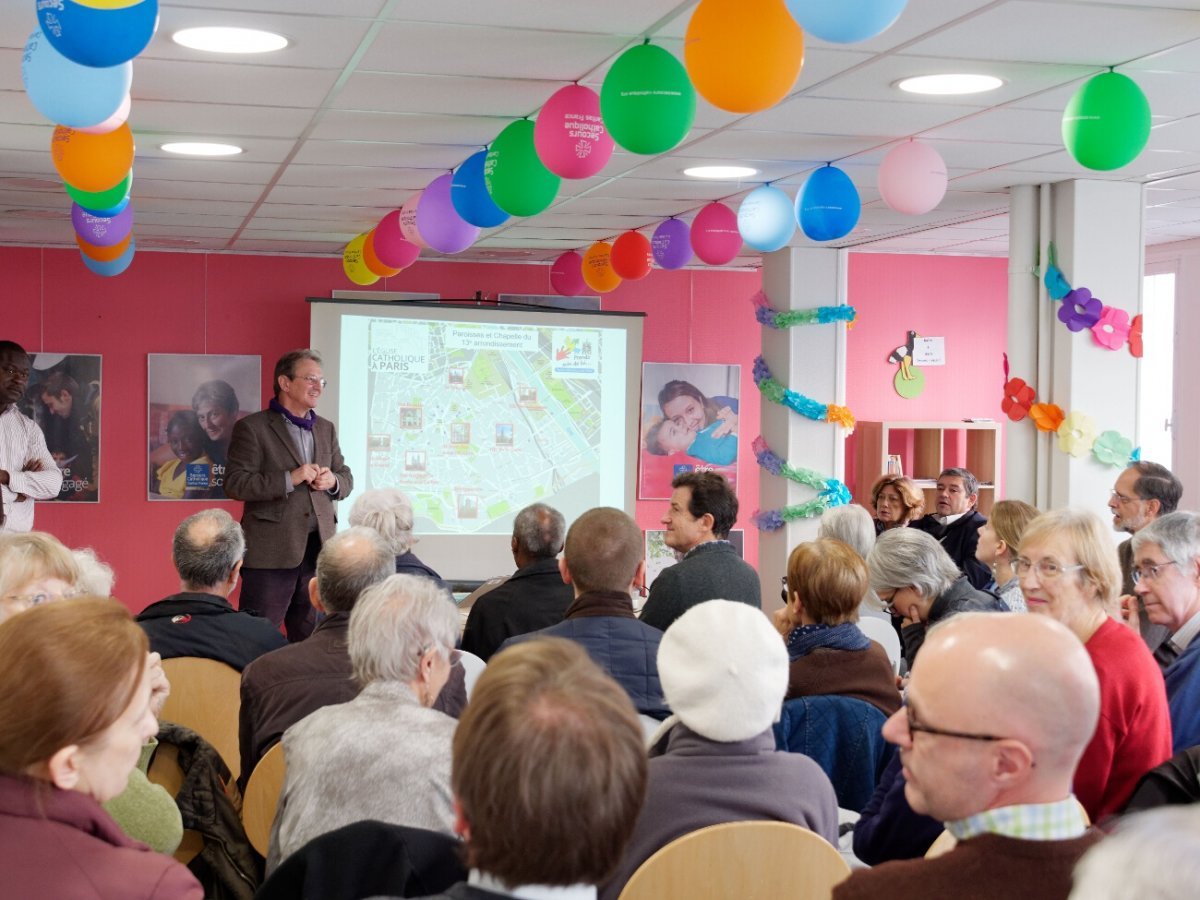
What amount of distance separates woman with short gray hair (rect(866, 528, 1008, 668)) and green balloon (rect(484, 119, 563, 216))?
169cm

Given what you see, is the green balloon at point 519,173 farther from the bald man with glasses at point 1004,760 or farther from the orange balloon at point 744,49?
the bald man with glasses at point 1004,760

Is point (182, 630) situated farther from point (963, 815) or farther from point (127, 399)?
point (127, 399)

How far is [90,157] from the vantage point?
4.14 metres

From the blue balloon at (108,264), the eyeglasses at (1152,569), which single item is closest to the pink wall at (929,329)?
the blue balloon at (108,264)

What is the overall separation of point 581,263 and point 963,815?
6963 millimetres

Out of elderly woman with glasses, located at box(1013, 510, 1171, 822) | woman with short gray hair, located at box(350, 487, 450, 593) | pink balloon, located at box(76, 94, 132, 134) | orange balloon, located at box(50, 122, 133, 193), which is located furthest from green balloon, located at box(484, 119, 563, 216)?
elderly woman with glasses, located at box(1013, 510, 1171, 822)

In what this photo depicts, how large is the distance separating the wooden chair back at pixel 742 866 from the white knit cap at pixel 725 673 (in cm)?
22

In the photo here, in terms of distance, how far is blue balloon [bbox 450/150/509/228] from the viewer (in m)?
4.99

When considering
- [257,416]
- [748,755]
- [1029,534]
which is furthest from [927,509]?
[748,755]

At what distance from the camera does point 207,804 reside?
270 cm

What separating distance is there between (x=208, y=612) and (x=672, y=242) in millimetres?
3738

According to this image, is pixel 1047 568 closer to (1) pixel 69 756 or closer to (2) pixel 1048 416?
(1) pixel 69 756

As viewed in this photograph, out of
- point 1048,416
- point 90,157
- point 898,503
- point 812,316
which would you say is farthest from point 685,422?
point 90,157

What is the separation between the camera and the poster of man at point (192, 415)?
29.2ft
